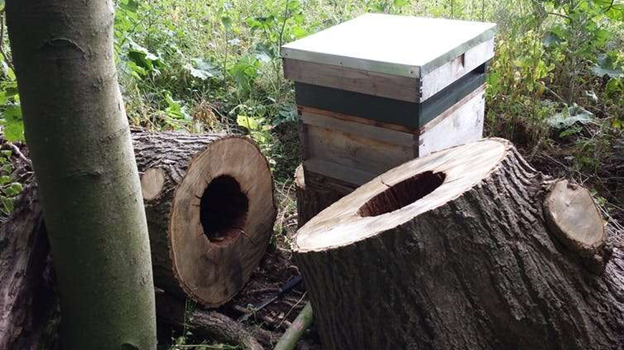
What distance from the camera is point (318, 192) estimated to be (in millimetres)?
2914

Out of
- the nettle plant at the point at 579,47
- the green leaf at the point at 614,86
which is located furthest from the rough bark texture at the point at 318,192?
the green leaf at the point at 614,86

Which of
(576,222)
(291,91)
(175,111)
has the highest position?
(576,222)

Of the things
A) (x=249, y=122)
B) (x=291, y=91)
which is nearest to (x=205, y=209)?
(x=249, y=122)

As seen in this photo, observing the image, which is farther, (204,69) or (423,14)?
(423,14)

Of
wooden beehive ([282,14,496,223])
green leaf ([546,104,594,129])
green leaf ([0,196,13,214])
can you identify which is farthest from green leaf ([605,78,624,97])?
Answer: green leaf ([0,196,13,214])

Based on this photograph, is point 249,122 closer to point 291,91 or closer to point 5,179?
point 291,91

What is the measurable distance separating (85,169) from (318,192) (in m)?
1.26

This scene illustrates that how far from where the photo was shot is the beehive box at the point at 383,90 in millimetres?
2398

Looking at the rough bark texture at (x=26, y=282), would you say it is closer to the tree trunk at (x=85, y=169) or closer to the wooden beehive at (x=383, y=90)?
the tree trunk at (x=85, y=169)

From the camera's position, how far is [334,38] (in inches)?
106

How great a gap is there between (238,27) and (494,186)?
4461 millimetres

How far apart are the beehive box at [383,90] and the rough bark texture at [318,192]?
0.05 meters

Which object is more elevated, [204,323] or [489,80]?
[489,80]

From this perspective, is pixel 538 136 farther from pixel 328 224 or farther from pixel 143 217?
pixel 143 217
